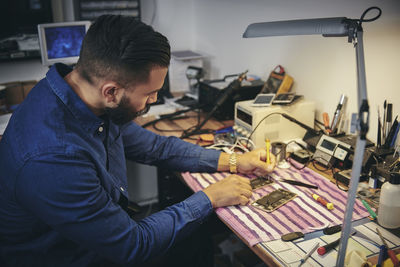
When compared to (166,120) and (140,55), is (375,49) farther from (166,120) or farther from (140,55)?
(166,120)

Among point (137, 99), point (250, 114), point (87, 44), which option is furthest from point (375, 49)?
point (87, 44)

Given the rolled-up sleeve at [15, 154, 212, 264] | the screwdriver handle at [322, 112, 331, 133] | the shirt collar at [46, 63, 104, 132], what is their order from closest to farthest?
1. the rolled-up sleeve at [15, 154, 212, 264]
2. the shirt collar at [46, 63, 104, 132]
3. the screwdriver handle at [322, 112, 331, 133]

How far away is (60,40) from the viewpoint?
218 centimetres

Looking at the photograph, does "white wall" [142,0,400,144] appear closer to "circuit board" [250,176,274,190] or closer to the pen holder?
the pen holder

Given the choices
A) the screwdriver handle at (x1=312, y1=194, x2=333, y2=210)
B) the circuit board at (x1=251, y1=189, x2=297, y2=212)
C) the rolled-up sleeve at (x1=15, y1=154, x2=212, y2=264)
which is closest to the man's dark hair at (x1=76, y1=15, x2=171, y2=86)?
the rolled-up sleeve at (x1=15, y1=154, x2=212, y2=264)

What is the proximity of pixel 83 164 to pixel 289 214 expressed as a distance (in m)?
0.64

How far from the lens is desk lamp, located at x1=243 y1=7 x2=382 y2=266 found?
29.0 inches

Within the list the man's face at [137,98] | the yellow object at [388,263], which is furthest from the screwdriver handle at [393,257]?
the man's face at [137,98]

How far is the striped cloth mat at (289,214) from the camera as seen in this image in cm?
109

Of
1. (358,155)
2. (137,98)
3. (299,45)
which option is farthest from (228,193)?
(299,45)

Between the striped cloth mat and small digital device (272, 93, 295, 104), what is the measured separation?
0.40m

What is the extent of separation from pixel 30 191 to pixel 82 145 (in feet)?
0.57

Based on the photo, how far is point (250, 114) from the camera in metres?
1.62

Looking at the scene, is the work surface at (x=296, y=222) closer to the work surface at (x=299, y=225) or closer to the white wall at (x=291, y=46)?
the work surface at (x=299, y=225)
